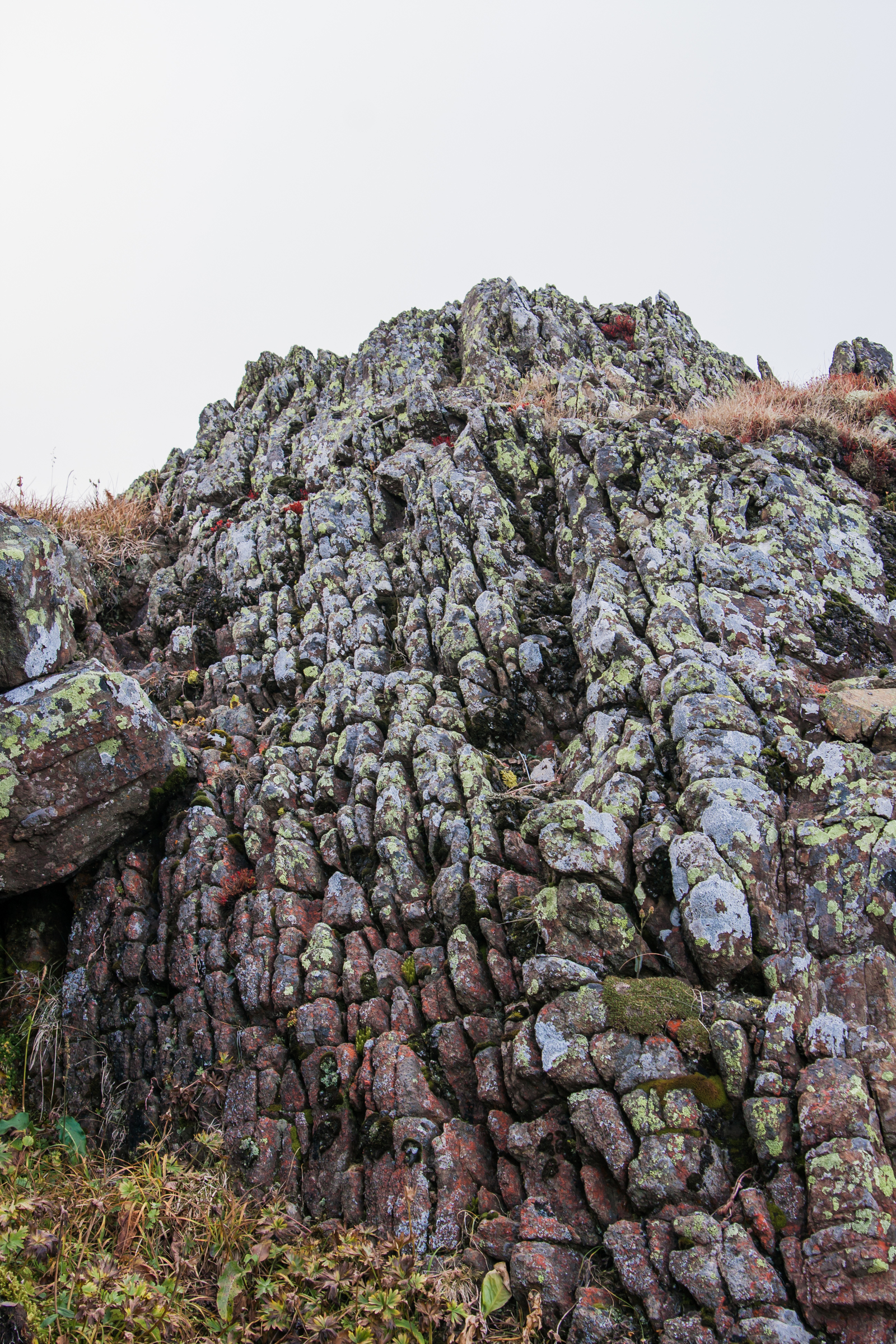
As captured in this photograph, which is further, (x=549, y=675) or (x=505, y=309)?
(x=505, y=309)

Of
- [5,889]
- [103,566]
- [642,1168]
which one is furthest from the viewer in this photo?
[103,566]

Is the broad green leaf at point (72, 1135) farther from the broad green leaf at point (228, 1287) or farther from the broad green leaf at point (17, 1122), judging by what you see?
the broad green leaf at point (228, 1287)

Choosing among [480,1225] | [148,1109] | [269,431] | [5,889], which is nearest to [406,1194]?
[480,1225]

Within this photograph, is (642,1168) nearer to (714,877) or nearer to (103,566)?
(714,877)

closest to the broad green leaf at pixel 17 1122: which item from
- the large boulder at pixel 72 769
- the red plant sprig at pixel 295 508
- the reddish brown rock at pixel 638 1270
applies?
the large boulder at pixel 72 769

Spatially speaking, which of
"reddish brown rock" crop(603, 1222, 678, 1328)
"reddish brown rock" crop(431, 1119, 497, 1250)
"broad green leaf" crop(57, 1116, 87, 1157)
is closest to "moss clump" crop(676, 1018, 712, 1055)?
"reddish brown rock" crop(603, 1222, 678, 1328)

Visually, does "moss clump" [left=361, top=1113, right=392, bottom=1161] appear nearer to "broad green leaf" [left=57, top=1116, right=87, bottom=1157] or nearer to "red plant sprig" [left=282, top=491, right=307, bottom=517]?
"broad green leaf" [left=57, top=1116, right=87, bottom=1157]

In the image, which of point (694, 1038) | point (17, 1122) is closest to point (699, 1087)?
point (694, 1038)

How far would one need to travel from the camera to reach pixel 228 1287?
19.2ft

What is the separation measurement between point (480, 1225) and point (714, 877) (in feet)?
12.4

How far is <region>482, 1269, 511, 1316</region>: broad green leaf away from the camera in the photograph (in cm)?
567

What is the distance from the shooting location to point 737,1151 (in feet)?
19.8

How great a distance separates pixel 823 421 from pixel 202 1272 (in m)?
16.1

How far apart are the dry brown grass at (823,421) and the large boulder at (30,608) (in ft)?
37.8
